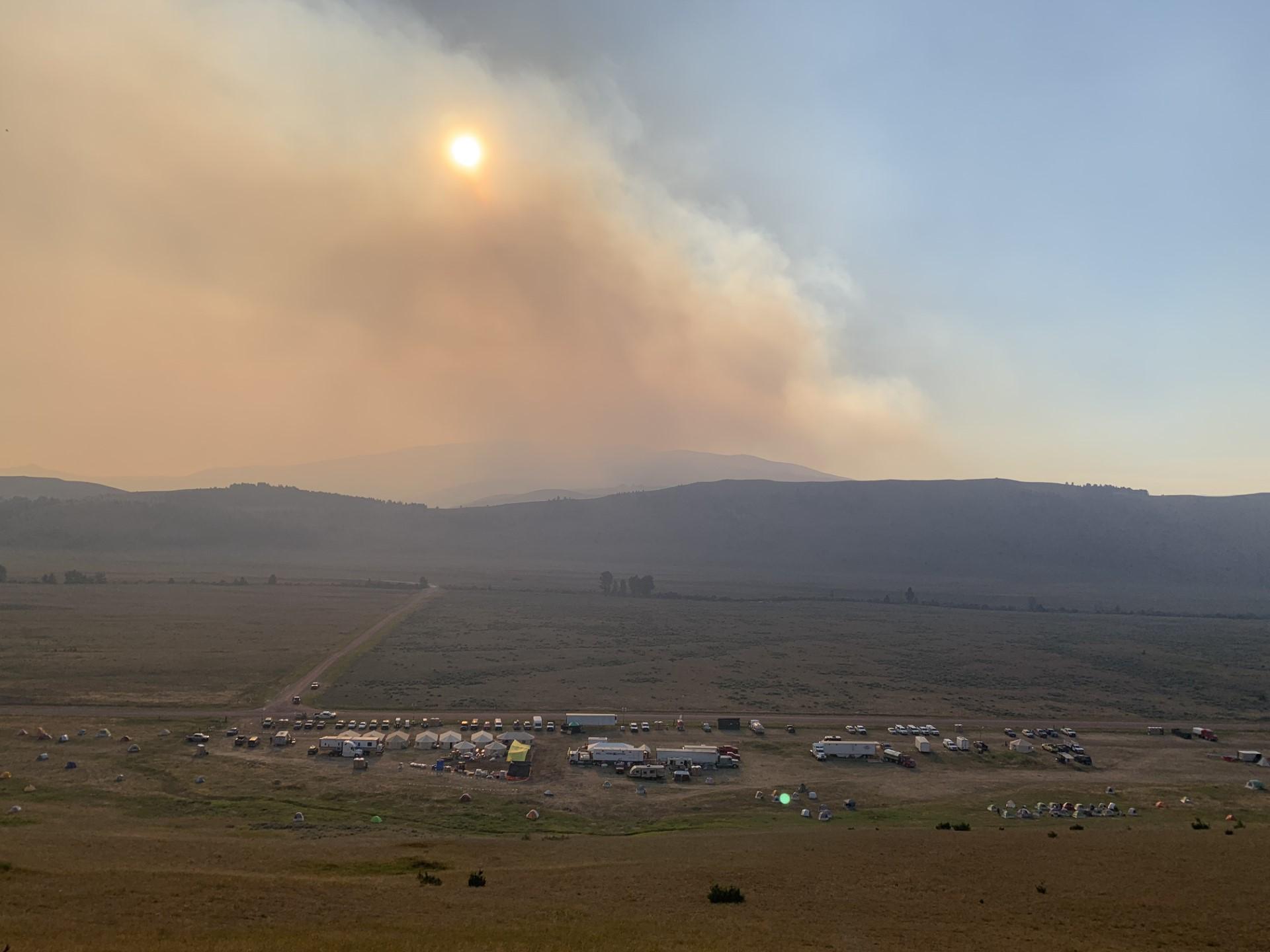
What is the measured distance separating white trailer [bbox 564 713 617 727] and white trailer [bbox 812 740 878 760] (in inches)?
767

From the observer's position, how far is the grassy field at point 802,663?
85.6 meters

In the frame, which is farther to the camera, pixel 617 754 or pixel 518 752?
pixel 518 752

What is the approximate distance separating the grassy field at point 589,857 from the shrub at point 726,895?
0.55m

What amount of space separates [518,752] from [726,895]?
34.1 meters

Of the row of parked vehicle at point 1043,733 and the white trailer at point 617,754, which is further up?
the white trailer at point 617,754

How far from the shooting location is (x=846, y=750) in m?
66.4

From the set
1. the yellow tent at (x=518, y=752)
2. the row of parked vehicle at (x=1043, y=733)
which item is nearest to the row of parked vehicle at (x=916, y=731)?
the row of parked vehicle at (x=1043, y=733)

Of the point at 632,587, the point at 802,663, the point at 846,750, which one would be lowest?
the point at 846,750

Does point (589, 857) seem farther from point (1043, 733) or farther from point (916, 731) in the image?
point (1043, 733)

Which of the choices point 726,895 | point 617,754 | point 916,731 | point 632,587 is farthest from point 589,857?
point 632,587

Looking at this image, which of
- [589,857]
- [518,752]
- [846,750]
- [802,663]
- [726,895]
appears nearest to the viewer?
[726,895]

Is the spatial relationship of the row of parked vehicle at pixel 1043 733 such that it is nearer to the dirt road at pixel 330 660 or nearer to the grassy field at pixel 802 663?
the grassy field at pixel 802 663

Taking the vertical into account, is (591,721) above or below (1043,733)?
above

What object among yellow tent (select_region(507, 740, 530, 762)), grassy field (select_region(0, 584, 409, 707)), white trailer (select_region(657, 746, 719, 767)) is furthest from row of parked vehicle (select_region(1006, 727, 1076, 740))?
grassy field (select_region(0, 584, 409, 707))
